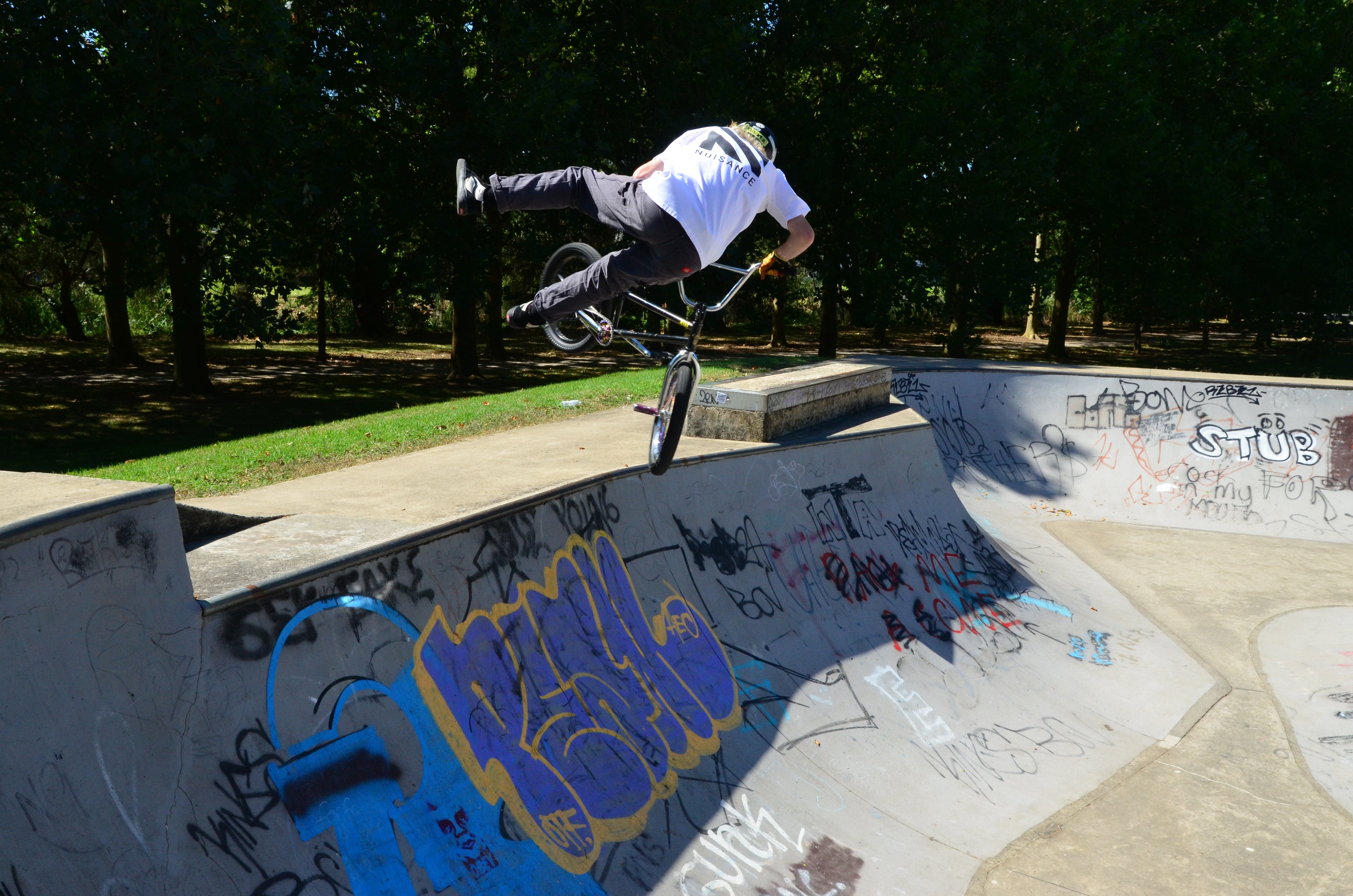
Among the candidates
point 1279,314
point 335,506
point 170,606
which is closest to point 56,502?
point 170,606

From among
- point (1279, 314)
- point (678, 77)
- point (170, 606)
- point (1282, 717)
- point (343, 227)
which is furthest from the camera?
point (1279, 314)

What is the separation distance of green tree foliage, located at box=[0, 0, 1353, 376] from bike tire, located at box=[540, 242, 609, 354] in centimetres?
857

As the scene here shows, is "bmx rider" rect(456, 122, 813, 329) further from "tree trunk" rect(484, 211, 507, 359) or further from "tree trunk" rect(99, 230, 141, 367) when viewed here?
"tree trunk" rect(99, 230, 141, 367)

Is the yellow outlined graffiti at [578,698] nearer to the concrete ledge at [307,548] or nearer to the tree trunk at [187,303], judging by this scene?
the concrete ledge at [307,548]

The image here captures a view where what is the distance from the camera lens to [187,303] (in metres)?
17.3

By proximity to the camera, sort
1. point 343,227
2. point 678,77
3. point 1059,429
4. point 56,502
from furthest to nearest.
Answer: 1. point 678,77
2. point 343,227
3. point 1059,429
4. point 56,502

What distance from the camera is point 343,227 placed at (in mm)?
17016

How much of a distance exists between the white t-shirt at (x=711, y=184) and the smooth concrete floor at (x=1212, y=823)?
434 centimetres

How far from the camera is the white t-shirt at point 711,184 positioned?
5.10m

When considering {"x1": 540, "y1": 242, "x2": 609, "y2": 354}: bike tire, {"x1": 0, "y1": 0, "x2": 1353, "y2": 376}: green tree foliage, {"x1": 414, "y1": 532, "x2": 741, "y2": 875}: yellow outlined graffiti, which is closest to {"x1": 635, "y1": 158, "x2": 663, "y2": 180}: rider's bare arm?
{"x1": 540, "y1": 242, "x2": 609, "y2": 354}: bike tire

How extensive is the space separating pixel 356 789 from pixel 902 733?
4.40 m

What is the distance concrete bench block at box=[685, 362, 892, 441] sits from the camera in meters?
9.38

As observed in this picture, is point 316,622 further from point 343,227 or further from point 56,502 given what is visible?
point 343,227

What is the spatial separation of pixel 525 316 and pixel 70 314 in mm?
27787
